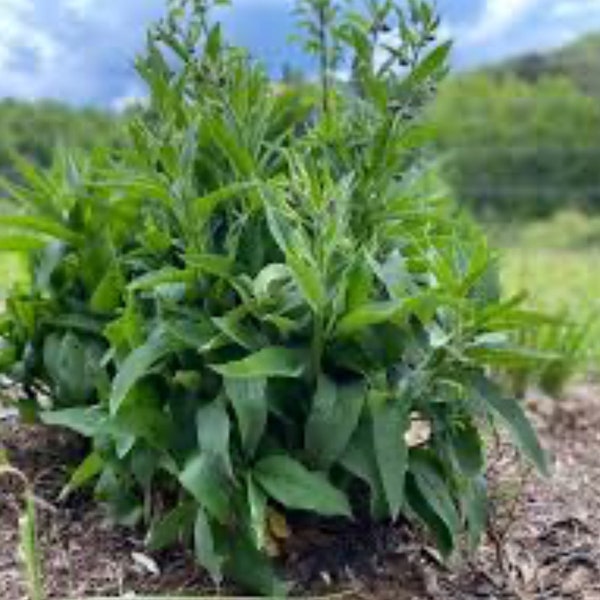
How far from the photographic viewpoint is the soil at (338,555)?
60.9 inches

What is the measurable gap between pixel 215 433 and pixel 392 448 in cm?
21

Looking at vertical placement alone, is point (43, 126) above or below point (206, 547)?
above

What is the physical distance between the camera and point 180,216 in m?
1.45

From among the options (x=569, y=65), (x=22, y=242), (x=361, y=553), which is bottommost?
(x=361, y=553)

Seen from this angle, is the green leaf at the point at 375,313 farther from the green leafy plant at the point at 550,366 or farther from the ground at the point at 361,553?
the green leafy plant at the point at 550,366

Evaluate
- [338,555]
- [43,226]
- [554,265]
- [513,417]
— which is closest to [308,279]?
[513,417]

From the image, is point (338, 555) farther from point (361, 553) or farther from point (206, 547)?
point (206, 547)

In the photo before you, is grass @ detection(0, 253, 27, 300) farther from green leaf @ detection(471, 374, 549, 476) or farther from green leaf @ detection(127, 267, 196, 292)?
green leaf @ detection(471, 374, 549, 476)

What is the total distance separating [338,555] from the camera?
1.57 metres

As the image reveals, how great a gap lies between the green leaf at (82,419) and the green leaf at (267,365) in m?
0.21

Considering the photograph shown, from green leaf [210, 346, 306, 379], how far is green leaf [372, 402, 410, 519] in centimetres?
11

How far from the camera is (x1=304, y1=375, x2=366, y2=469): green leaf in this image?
1.40m

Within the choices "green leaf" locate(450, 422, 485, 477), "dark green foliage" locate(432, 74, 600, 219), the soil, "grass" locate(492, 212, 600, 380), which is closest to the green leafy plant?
"grass" locate(492, 212, 600, 380)

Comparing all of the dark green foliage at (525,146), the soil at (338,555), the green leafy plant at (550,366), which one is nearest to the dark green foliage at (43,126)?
the green leafy plant at (550,366)
